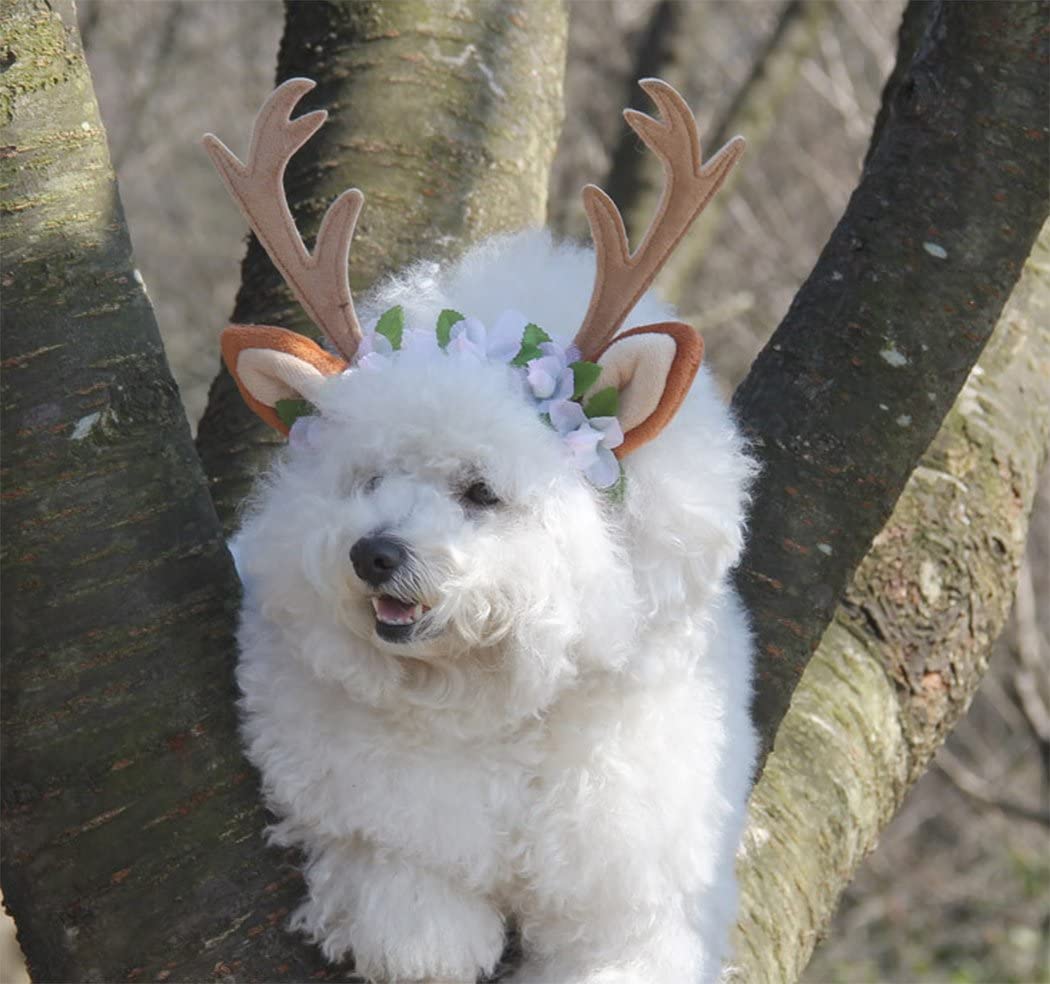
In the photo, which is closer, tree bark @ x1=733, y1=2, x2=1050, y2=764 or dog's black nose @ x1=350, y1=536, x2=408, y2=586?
dog's black nose @ x1=350, y1=536, x2=408, y2=586

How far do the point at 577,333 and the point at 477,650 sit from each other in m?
0.44

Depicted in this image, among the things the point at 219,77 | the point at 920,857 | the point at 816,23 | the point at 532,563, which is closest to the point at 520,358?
the point at 532,563

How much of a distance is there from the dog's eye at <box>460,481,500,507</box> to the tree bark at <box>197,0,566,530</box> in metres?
1.00

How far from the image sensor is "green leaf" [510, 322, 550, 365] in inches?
73.6

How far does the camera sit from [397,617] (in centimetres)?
178

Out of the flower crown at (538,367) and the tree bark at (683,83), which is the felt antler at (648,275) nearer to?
the flower crown at (538,367)

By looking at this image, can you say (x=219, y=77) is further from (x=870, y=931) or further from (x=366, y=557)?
(x=366, y=557)

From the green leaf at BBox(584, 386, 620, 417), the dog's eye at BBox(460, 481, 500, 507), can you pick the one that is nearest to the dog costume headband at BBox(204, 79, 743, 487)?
the green leaf at BBox(584, 386, 620, 417)

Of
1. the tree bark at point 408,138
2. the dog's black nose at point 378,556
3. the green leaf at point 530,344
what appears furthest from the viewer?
the tree bark at point 408,138

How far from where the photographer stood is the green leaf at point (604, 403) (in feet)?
6.07

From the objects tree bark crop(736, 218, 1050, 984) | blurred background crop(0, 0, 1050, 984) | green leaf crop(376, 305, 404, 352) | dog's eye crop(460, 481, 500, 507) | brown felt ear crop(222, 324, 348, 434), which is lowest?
blurred background crop(0, 0, 1050, 984)

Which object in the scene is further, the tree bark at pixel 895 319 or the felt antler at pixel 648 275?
the tree bark at pixel 895 319

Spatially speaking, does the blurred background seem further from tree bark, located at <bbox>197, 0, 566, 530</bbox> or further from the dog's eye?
the dog's eye

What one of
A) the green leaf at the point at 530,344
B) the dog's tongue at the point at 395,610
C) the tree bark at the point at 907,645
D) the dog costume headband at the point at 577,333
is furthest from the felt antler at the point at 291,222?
the tree bark at the point at 907,645
